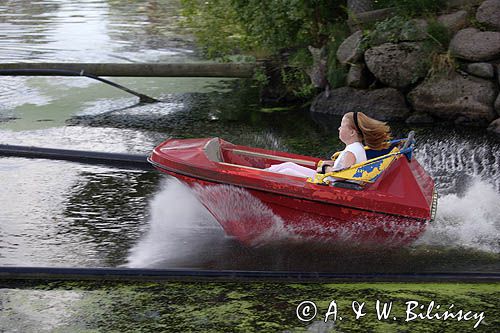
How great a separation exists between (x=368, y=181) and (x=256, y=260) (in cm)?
90

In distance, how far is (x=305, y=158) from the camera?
20.8 feet

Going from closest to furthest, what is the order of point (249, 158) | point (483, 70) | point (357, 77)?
1. point (249, 158)
2. point (483, 70)
3. point (357, 77)

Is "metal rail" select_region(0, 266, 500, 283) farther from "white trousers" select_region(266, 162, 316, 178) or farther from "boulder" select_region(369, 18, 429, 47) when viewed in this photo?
"boulder" select_region(369, 18, 429, 47)

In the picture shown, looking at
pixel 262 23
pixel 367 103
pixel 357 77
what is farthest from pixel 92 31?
pixel 367 103

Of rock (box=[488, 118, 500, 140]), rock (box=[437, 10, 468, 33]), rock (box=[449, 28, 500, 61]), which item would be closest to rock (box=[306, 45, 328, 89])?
rock (box=[437, 10, 468, 33])

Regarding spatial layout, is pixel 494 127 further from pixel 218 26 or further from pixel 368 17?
pixel 218 26

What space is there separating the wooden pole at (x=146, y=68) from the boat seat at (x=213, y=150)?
15.4 ft

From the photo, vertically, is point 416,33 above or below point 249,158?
above

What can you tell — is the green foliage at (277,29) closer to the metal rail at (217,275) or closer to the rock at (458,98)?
the rock at (458,98)

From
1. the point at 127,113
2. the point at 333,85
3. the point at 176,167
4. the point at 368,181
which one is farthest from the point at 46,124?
the point at 368,181

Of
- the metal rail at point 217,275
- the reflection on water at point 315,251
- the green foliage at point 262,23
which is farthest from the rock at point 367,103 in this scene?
the metal rail at point 217,275

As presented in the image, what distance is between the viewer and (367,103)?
9805 mm

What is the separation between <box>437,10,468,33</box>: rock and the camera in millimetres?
9547
